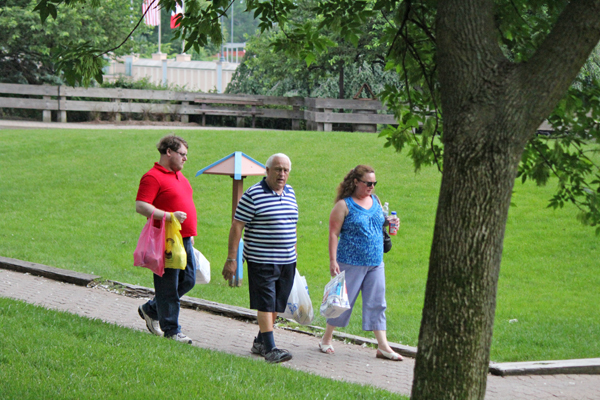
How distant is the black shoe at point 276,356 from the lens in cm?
620

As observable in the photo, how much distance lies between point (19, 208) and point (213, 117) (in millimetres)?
12239

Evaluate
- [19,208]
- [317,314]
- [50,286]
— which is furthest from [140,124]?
[317,314]

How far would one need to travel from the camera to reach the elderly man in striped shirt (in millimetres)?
6164

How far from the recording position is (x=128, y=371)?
5.05 m

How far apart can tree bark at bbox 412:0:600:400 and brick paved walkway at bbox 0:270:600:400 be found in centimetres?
277

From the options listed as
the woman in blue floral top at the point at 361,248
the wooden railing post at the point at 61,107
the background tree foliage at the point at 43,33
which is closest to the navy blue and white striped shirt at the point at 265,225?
the woman in blue floral top at the point at 361,248

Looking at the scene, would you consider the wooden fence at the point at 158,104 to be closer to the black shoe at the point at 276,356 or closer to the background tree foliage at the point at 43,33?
the background tree foliage at the point at 43,33

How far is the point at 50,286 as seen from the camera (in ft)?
30.5

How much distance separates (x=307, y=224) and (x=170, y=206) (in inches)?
264

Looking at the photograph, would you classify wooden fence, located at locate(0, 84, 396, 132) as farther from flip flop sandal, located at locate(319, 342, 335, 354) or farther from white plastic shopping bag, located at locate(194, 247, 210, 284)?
flip flop sandal, located at locate(319, 342, 335, 354)

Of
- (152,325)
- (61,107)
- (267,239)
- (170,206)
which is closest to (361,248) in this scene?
(267,239)

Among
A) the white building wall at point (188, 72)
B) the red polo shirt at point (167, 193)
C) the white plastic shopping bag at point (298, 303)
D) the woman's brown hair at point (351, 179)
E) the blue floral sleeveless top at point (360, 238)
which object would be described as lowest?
the white plastic shopping bag at point (298, 303)

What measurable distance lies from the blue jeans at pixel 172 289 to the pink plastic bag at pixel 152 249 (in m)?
0.20

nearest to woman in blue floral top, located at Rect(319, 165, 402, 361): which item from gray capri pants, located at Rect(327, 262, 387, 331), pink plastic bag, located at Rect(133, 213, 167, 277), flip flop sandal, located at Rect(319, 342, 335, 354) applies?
gray capri pants, located at Rect(327, 262, 387, 331)
